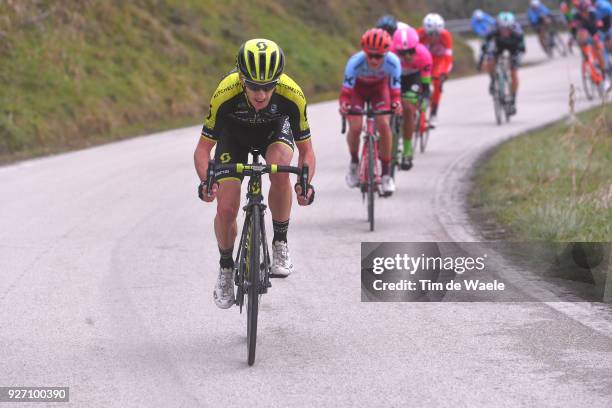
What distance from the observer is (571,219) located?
10406 millimetres

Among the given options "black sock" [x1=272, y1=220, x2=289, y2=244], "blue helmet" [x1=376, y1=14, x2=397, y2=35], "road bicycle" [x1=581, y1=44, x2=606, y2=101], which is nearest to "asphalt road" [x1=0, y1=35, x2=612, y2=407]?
"black sock" [x1=272, y1=220, x2=289, y2=244]

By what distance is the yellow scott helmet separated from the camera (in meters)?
6.71

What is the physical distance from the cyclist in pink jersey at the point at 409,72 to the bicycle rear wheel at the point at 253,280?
7.79 meters

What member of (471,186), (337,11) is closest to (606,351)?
(471,186)

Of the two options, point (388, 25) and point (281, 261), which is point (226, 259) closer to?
point (281, 261)

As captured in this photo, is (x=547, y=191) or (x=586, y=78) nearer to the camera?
(x=547, y=191)

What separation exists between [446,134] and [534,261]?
10.7 metres

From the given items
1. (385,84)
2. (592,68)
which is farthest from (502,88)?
(385,84)

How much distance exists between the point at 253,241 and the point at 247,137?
3.23 ft

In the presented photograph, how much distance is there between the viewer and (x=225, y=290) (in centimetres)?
736

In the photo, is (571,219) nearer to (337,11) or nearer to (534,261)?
(534,261)

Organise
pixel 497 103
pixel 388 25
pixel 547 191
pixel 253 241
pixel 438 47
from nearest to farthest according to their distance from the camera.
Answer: pixel 253 241 → pixel 547 191 → pixel 388 25 → pixel 438 47 → pixel 497 103

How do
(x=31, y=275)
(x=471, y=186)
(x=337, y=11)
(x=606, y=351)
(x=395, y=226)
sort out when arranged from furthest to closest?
(x=337, y=11) → (x=471, y=186) → (x=395, y=226) → (x=31, y=275) → (x=606, y=351)

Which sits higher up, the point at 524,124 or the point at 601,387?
the point at 601,387
